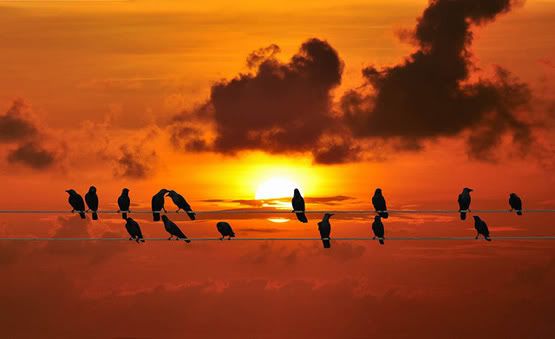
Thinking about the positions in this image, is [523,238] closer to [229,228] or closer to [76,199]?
[229,228]

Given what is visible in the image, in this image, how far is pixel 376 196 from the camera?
3566cm

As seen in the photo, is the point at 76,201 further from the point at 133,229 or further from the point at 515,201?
the point at 515,201

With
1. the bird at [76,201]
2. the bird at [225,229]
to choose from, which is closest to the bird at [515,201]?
the bird at [225,229]

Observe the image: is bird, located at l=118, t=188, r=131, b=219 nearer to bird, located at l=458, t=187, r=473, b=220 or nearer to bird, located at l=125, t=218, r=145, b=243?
bird, located at l=125, t=218, r=145, b=243

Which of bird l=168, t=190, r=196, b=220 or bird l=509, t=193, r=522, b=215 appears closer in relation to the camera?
bird l=168, t=190, r=196, b=220

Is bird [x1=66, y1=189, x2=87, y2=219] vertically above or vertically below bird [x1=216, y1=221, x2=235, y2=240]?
above

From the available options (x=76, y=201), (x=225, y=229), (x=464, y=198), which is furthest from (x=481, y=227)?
(x=76, y=201)

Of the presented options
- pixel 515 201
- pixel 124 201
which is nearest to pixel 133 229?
pixel 124 201

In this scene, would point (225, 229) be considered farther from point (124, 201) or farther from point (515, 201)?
point (515, 201)

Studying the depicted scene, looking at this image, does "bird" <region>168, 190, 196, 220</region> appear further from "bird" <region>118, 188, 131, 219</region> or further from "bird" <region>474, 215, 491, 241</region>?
"bird" <region>474, 215, 491, 241</region>

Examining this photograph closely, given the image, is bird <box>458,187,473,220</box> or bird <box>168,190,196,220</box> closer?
bird <box>168,190,196,220</box>

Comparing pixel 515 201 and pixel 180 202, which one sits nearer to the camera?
pixel 180 202

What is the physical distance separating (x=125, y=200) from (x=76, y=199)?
5.25 feet

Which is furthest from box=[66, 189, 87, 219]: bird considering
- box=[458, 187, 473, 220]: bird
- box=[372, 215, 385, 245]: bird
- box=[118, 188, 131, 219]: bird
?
box=[458, 187, 473, 220]: bird
